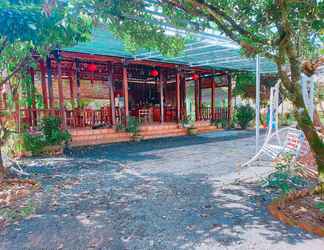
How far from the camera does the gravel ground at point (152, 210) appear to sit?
2.09 m

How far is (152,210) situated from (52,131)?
457 cm

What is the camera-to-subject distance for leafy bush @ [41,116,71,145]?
6277 mm

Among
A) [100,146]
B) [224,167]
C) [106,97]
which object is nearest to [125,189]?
[224,167]

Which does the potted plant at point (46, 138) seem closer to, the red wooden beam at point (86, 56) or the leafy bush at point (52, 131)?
the leafy bush at point (52, 131)

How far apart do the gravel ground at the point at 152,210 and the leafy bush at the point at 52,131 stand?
1332 millimetres

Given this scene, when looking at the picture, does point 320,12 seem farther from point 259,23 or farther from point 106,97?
point 106,97

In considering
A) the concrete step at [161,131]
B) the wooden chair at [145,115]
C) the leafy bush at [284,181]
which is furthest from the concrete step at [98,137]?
the leafy bush at [284,181]

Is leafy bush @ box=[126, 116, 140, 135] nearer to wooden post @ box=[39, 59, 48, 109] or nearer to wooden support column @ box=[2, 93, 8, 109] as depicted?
wooden post @ box=[39, 59, 48, 109]

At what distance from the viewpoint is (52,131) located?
20.7ft

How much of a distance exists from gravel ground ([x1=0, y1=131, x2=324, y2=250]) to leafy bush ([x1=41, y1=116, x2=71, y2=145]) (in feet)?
4.37

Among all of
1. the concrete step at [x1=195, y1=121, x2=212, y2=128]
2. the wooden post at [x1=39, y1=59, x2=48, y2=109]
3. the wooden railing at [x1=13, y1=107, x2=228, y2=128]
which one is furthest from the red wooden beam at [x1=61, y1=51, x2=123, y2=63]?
the concrete step at [x1=195, y1=121, x2=212, y2=128]

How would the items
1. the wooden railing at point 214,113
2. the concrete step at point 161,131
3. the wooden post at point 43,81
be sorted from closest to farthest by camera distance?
the wooden post at point 43,81, the concrete step at point 161,131, the wooden railing at point 214,113

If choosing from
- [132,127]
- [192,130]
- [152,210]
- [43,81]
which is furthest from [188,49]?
[152,210]

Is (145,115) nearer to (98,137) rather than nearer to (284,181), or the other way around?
(98,137)
